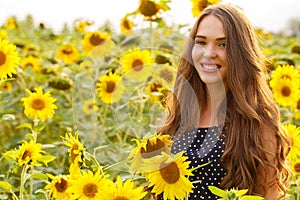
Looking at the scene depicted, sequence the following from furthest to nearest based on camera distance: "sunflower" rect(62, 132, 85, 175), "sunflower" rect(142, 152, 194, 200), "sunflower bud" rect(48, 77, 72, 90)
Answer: "sunflower bud" rect(48, 77, 72, 90) < "sunflower" rect(62, 132, 85, 175) < "sunflower" rect(142, 152, 194, 200)

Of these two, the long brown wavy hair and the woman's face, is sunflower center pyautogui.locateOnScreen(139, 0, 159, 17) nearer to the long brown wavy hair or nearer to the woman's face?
the long brown wavy hair

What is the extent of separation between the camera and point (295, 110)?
2.90 metres

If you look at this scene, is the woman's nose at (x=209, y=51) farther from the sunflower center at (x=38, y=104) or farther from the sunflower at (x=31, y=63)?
the sunflower at (x=31, y=63)

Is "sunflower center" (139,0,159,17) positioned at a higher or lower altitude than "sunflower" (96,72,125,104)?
higher

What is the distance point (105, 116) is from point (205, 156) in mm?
1109

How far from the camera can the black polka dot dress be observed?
2.08 m

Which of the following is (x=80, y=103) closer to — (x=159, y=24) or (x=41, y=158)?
(x=159, y=24)

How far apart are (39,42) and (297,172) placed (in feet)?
10.3

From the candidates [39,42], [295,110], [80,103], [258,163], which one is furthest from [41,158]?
[39,42]

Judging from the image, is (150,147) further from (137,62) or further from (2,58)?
(137,62)

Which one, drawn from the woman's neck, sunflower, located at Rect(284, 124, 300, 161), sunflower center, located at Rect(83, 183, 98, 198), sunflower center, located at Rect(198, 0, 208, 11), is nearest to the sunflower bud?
sunflower center, located at Rect(198, 0, 208, 11)

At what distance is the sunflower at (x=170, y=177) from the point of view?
1501 mm

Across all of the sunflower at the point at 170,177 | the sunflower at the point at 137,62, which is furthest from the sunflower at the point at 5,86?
the sunflower at the point at 170,177

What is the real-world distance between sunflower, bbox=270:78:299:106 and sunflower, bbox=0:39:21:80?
1036mm
